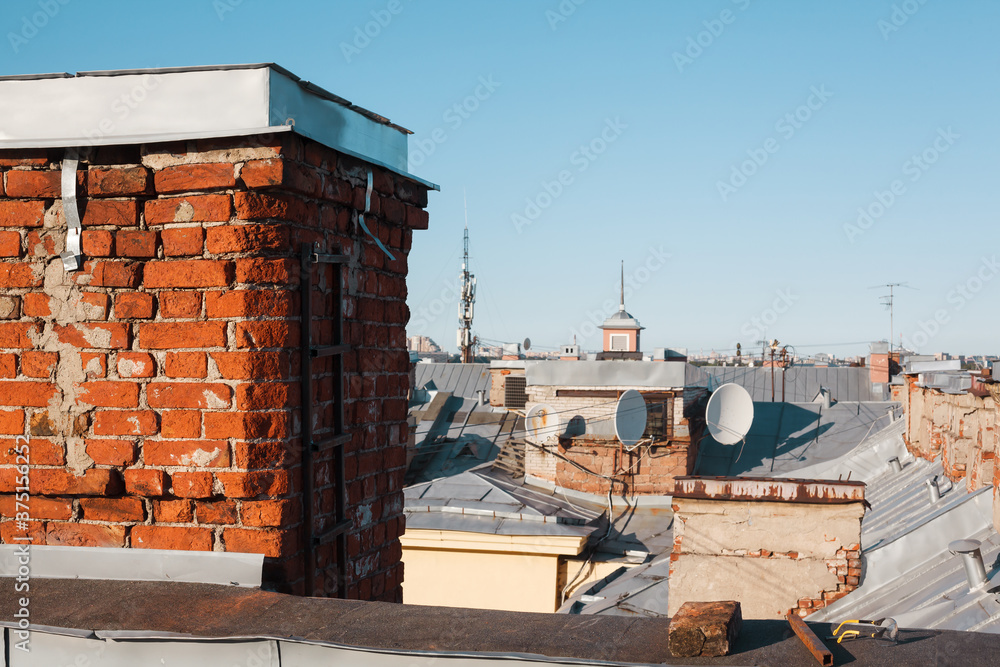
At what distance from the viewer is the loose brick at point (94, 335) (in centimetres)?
243

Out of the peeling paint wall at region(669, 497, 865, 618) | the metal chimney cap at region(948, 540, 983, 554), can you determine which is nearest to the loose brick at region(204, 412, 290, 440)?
the metal chimney cap at region(948, 540, 983, 554)

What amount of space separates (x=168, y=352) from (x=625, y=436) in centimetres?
1271

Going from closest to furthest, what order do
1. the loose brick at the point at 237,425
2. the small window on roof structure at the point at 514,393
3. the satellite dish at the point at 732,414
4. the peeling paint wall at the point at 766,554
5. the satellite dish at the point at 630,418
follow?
the loose brick at the point at 237,425, the peeling paint wall at the point at 766,554, the satellite dish at the point at 630,418, the satellite dish at the point at 732,414, the small window on roof structure at the point at 514,393

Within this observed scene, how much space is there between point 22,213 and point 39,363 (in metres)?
0.46

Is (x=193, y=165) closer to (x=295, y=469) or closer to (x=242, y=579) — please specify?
(x=295, y=469)

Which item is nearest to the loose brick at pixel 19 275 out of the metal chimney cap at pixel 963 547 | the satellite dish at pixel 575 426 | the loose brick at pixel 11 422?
the loose brick at pixel 11 422

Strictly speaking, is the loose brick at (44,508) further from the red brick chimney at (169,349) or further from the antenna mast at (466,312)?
the antenna mast at (466,312)

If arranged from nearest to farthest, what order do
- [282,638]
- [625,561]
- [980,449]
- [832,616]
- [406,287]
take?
[282,638] → [406,287] → [832,616] → [980,449] → [625,561]

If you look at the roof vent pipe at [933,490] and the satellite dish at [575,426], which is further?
the satellite dish at [575,426]

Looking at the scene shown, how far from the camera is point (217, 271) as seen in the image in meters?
2.37

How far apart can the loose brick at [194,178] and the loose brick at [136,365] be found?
486 mm

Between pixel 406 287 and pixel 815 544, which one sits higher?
pixel 406 287

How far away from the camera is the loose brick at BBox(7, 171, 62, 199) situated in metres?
2.50

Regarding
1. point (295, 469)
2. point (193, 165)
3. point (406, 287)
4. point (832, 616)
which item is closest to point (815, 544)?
point (832, 616)
